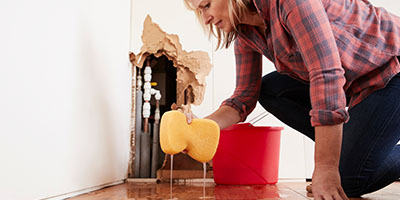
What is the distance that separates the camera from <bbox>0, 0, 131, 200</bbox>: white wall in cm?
88

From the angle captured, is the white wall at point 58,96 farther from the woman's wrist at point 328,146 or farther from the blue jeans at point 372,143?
the blue jeans at point 372,143

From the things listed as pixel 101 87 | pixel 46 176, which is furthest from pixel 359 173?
pixel 101 87

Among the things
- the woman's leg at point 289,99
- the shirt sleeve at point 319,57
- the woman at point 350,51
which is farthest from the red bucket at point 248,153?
the shirt sleeve at point 319,57

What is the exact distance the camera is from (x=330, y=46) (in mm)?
852

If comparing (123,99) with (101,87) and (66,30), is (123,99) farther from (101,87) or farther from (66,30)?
(66,30)

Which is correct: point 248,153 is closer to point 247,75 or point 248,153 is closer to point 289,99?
point 289,99

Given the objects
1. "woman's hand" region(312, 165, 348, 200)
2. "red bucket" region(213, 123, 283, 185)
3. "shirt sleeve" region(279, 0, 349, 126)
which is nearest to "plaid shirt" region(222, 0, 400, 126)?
"shirt sleeve" region(279, 0, 349, 126)

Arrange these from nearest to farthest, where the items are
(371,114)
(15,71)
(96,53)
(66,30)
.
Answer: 1. (15,71)
2. (371,114)
3. (66,30)
4. (96,53)

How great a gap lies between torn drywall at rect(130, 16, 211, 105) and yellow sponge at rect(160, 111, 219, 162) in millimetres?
961

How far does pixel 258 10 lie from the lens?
39.0 inches

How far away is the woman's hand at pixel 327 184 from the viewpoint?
75 cm

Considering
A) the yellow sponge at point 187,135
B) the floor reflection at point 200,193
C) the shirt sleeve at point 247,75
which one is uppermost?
the shirt sleeve at point 247,75

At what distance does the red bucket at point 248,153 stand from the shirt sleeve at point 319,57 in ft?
3.04

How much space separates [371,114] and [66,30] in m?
1.07
